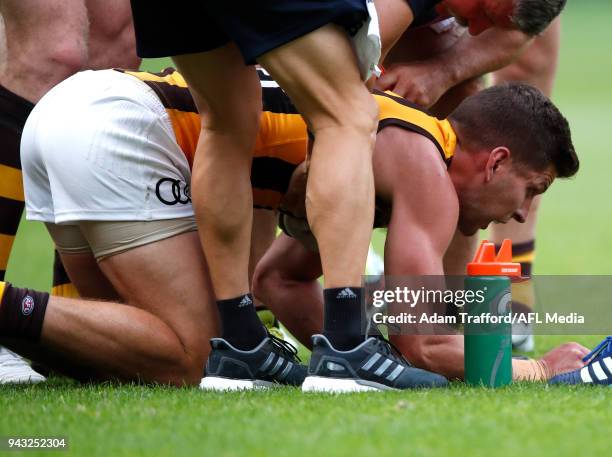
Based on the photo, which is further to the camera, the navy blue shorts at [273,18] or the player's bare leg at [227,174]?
the player's bare leg at [227,174]

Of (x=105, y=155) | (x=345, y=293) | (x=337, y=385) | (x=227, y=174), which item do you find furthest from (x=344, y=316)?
(x=105, y=155)

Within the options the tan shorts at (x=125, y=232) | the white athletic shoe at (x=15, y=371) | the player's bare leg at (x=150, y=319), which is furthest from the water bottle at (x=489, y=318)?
the white athletic shoe at (x=15, y=371)

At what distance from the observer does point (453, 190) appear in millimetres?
3594

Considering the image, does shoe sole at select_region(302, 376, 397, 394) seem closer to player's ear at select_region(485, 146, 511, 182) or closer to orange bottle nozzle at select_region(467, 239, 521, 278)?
orange bottle nozzle at select_region(467, 239, 521, 278)

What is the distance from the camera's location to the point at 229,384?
3301 mm

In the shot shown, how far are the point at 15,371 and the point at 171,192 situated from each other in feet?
2.67

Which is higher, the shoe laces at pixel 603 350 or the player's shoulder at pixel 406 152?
the player's shoulder at pixel 406 152

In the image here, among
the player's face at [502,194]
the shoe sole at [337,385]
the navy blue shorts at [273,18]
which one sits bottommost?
the shoe sole at [337,385]

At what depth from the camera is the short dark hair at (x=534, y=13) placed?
14.0 feet

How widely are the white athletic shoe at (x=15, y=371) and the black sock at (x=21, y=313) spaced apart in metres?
0.40

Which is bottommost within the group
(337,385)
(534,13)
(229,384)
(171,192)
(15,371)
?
(15,371)

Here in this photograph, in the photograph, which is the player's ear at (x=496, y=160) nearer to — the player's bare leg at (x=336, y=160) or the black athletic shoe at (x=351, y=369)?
the player's bare leg at (x=336, y=160)

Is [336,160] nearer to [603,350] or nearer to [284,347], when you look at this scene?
[284,347]

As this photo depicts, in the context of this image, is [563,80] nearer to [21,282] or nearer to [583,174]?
[583,174]
